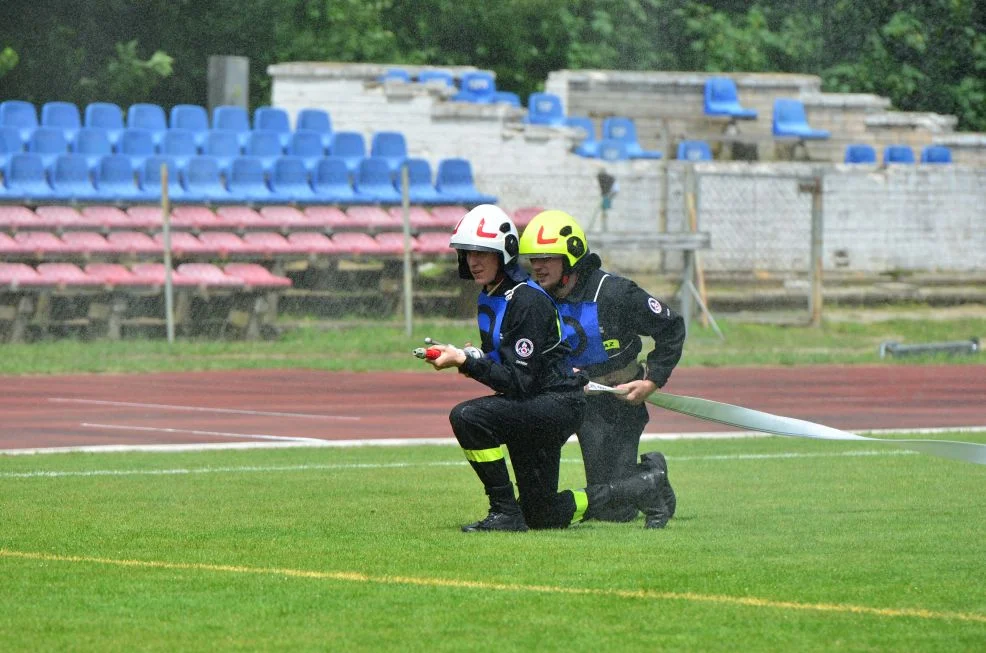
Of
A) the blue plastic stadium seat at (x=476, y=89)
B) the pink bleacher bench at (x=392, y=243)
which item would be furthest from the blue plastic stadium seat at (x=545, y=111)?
the pink bleacher bench at (x=392, y=243)

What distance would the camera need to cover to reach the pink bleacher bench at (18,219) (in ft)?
77.6

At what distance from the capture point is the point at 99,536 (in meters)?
8.86

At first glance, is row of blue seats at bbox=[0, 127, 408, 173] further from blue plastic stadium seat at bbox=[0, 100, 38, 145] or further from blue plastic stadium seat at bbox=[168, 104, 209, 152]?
blue plastic stadium seat at bbox=[168, 104, 209, 152]

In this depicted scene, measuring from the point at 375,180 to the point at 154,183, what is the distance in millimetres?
3669

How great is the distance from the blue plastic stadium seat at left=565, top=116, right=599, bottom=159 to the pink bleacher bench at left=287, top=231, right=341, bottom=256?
24.4ft

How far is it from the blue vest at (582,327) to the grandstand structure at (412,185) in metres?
14.3

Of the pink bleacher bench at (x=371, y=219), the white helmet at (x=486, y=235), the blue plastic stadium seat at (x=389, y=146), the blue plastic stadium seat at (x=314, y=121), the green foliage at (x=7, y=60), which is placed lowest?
the pink bleacher bench at (x=371, y=219)

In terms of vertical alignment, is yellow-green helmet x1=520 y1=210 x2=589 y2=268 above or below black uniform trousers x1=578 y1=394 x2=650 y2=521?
above

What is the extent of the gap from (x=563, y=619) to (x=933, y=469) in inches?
270

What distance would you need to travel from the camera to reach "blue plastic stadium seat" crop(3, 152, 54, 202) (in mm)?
24375

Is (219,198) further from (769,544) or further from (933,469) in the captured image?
(769,544)

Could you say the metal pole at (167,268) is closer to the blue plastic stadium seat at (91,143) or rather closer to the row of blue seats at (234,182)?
the row of blue seats at (234,182)

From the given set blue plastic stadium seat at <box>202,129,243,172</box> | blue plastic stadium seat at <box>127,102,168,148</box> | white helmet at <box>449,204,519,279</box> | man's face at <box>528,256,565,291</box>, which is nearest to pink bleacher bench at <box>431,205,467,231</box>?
blue plastic stadium seat at <box>202,129,243,172</box>

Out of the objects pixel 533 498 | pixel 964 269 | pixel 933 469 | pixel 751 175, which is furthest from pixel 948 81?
pixel 533 498
